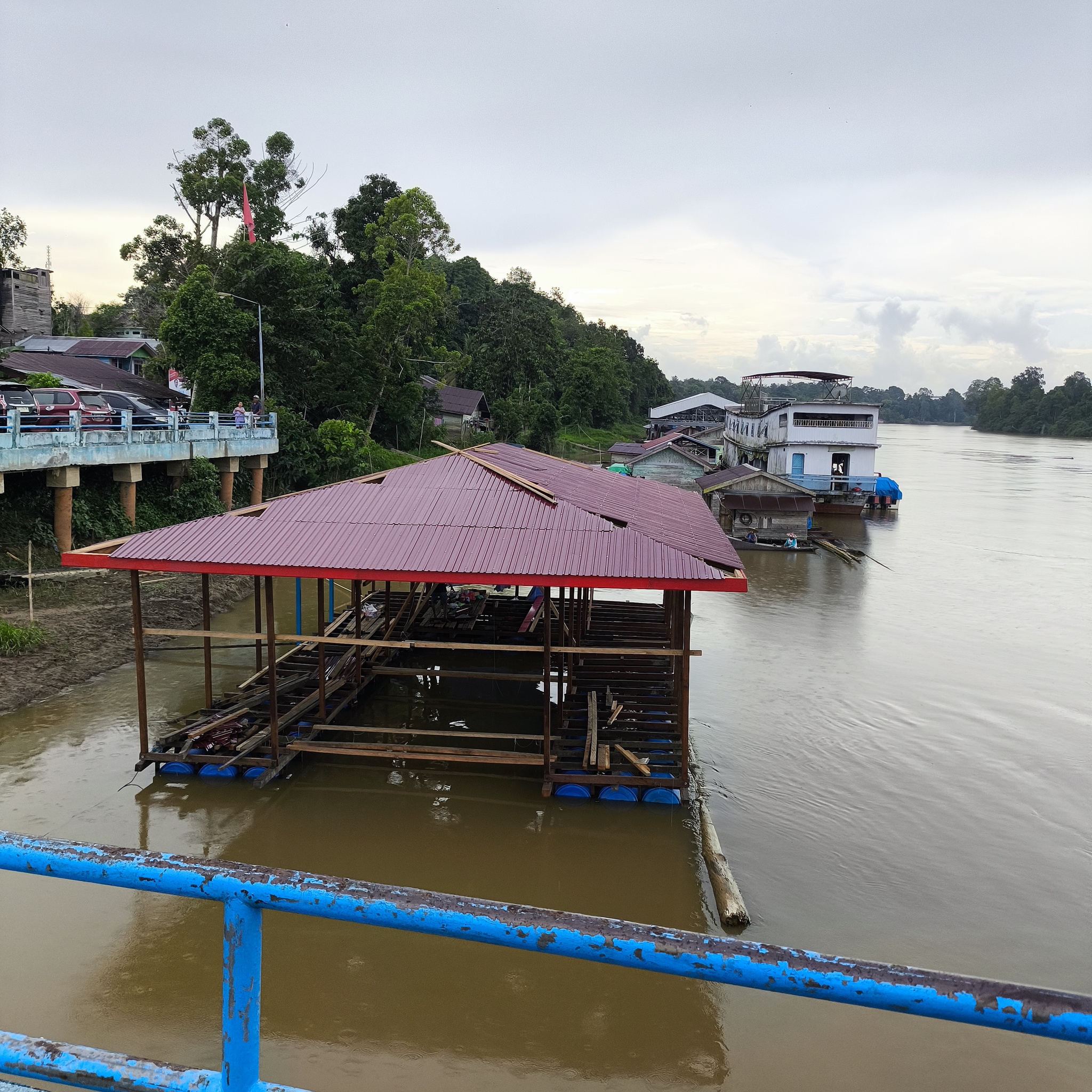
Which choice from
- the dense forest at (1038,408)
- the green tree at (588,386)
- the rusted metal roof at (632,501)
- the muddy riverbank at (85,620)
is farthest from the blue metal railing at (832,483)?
the dense forest at (1038,408)

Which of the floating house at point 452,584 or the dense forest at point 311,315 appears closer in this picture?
the floating house at point 452,584

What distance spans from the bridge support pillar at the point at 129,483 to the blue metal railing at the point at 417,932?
2170cm

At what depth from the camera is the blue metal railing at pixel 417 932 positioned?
134 cm

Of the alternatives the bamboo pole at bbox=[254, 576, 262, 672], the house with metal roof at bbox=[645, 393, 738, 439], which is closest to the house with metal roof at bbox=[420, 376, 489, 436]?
the house with metal roof at bbox=[645, 393, 738, 439]

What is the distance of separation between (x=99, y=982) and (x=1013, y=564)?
107ft

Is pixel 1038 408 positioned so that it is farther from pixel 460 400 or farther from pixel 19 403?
pixel 19 403

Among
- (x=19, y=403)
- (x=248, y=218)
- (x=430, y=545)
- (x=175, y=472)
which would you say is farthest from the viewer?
(x=248, y=218)

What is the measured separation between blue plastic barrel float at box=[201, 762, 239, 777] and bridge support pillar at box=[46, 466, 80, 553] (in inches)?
385

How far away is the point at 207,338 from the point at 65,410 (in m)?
10.1

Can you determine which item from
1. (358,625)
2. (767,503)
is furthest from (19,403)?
(767,503)

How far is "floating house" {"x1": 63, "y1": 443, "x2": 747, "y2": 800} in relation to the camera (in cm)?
1044

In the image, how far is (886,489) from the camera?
46031mm

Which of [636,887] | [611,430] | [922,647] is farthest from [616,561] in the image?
[611,430]

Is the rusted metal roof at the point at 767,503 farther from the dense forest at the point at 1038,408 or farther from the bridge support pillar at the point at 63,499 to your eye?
the dense forest at the point at 1038,408
